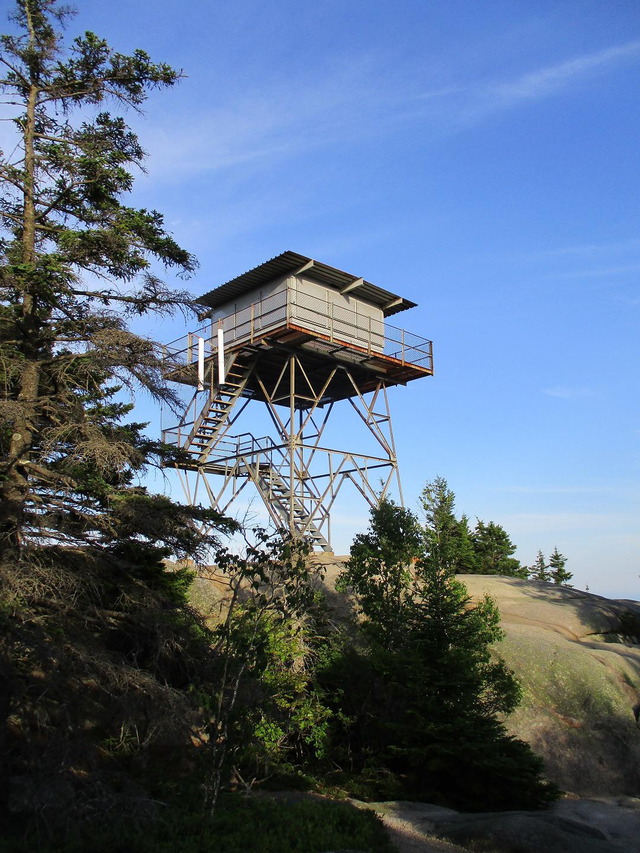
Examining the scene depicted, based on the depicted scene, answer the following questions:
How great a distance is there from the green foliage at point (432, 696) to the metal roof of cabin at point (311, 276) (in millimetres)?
12194

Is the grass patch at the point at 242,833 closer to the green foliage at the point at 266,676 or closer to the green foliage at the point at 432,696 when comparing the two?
the green foliage at the point at 266,676

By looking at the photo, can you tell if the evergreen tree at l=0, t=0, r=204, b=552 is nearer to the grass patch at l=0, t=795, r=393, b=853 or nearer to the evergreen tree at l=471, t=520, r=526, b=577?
the grass patch at l=0, t=795, r=393, b=853

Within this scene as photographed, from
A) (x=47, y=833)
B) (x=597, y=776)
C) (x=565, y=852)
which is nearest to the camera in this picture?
(x=47, y=833)

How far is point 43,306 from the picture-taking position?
12.7 meters

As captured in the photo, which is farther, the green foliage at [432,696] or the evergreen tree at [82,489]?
the green foliage at [432,696]

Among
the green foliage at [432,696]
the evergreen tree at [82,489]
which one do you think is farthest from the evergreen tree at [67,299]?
the green foliage at [432,696]

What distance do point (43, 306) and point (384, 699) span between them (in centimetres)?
1045

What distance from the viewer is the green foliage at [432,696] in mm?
13547

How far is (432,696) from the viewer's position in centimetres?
1439

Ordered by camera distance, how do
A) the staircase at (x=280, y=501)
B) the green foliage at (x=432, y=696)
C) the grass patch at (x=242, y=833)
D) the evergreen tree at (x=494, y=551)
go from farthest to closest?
the evergreen tree at (x=494, y=551) → the staircase at (x=280, y=501) → the green foliage at (x=432, y=696) → the grass patch at (x=242, y=833)


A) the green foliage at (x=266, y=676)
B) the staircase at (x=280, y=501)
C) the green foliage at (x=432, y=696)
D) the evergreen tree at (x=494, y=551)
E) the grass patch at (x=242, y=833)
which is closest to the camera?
the grass patch at (x=242, y=833)

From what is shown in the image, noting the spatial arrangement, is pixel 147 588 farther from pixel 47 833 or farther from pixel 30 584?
pixel 47 833

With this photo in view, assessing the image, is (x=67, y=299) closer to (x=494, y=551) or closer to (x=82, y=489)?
(x=82, y=489)

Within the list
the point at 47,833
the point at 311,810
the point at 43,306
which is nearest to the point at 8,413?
the point at 43,306
